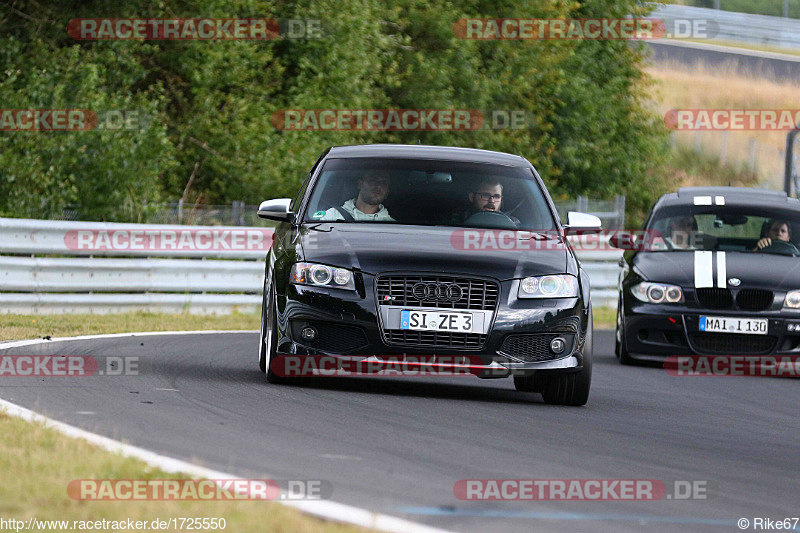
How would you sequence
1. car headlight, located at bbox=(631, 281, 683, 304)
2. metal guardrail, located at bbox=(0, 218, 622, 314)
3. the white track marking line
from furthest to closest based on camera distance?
metal guardrail, located at bbox=(0, 218, 622, 314) → car headlight, located at bbox=(631, 281, 683, 304) → the white track marking line

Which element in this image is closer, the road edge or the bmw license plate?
the road edge

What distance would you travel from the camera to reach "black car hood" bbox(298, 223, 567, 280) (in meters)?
8.98

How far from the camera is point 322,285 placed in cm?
904

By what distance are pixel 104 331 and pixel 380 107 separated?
63.2ft

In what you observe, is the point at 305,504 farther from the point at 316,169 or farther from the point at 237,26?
the point at 237,26

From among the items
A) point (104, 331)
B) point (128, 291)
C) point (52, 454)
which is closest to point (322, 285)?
point (52, 454)

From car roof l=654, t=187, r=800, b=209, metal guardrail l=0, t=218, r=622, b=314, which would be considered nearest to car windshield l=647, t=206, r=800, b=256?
car roof l=654, t=187, r=800, b=209

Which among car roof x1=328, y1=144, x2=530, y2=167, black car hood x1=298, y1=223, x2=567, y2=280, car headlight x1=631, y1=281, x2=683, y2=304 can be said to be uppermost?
car roof x1=328, y1=144, x2=530, y2=167

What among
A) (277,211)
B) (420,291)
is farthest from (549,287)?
(277,211)

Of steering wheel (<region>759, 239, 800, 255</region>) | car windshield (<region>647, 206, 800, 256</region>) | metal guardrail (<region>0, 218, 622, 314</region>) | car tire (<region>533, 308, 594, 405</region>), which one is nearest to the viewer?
car tire (<region>533, 308, 594, 405</region>)

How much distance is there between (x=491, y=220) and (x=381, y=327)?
4.74 feet

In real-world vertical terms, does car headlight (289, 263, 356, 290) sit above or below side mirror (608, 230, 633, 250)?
above

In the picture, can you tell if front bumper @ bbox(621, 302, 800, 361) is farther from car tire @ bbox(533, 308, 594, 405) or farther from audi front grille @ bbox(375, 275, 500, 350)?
audi front grille @ bbox(375, 275, 500, 350)

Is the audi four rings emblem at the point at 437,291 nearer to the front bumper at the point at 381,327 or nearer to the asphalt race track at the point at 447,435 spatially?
the front bumper at the point at 381,327
